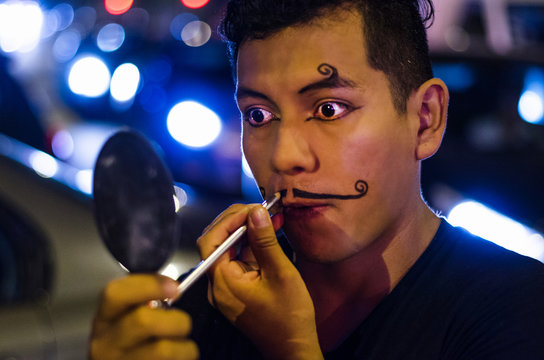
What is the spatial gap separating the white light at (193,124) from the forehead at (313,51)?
6099 millimetres

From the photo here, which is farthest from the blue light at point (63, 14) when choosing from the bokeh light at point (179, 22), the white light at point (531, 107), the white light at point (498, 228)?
the white light at point (498, 228)

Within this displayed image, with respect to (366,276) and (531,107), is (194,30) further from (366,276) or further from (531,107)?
(366,276)

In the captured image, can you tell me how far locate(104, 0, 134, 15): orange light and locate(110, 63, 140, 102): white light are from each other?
128 inches

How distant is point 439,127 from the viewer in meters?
2.06

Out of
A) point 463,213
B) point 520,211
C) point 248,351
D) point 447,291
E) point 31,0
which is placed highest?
point 31,0

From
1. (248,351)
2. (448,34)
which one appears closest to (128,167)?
(248,351)

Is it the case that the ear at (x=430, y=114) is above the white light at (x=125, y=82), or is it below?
below

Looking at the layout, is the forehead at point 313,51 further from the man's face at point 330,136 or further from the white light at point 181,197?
the white light at point 181,197

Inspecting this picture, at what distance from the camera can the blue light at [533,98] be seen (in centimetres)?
658

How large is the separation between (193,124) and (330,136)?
669 centimetres

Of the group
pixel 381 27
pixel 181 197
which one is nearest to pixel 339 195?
pixel 381 27

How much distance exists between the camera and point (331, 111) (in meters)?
1.91

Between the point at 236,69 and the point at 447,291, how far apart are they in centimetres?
95

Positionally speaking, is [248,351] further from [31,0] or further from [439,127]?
[31,0]
